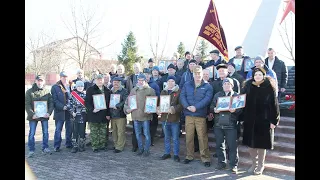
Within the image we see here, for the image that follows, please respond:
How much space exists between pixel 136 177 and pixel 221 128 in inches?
85.1

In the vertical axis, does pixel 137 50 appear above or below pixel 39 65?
above

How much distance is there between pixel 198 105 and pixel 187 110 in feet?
1.32

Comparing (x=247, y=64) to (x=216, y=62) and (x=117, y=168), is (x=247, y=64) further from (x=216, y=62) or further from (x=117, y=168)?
(x=117, y=168)

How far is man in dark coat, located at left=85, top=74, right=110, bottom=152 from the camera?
26.8ft

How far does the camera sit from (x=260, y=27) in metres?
20.1

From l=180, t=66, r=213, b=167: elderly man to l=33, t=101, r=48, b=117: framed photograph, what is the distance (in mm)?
3800

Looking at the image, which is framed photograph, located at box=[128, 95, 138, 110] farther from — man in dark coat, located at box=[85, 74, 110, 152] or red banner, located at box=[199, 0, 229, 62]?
red banner, located at box=[199, 0, 229, 62]

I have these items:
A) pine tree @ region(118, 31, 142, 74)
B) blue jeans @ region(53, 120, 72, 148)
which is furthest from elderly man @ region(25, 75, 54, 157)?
pine tree @ region(118, 31, 142, 74)

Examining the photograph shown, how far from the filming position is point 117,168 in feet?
22.4

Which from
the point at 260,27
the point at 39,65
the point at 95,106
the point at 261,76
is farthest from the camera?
the point at 39,65

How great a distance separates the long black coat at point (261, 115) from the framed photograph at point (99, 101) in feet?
13.0

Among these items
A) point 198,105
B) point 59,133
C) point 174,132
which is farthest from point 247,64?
point 59,133
